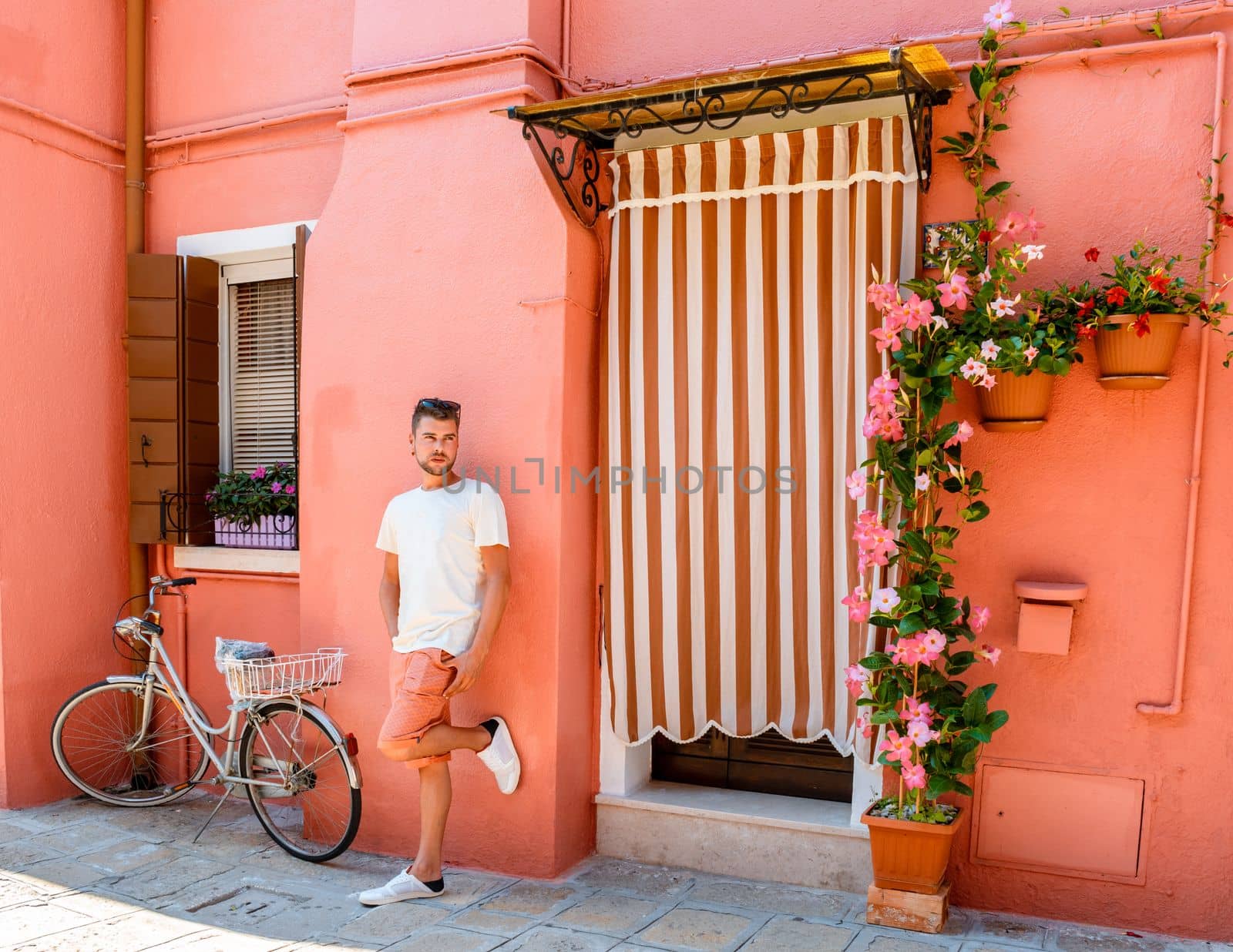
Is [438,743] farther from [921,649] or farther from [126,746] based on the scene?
[126,746]

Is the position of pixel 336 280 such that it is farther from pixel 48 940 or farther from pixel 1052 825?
pixel 1052 825

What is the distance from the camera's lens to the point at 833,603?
4207 mm

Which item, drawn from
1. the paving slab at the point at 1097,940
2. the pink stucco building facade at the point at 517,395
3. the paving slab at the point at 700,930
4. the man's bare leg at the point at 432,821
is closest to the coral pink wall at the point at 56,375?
the pink stucco building facade at the point at 517,395

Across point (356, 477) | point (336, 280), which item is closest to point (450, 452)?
point (356, 477)

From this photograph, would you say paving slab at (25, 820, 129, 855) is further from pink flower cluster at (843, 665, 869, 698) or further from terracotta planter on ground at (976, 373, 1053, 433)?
terracotta planter on ground at (976, 373, 1053, 433)

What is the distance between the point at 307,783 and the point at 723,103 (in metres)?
3.48

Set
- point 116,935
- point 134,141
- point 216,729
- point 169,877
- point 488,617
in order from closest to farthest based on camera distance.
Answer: point 116,935
point 488,617
point 169,877
point 216,729
point 134,141

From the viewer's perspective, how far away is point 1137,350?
11.9ft

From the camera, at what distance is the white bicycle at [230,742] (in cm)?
464

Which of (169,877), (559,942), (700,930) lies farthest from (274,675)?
(700,930)

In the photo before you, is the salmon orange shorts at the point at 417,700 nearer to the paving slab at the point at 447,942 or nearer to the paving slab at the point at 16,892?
the paving slab at the point at 447,942

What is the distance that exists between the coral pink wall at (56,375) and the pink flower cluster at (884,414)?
423 cm

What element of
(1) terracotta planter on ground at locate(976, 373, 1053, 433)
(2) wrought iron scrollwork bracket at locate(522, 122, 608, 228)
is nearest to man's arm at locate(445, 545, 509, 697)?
(2) wrought iron scrollwork bracket at locate(522, 122, 608, 228)

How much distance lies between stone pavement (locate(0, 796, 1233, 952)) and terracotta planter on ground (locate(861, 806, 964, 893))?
0.18 meters
